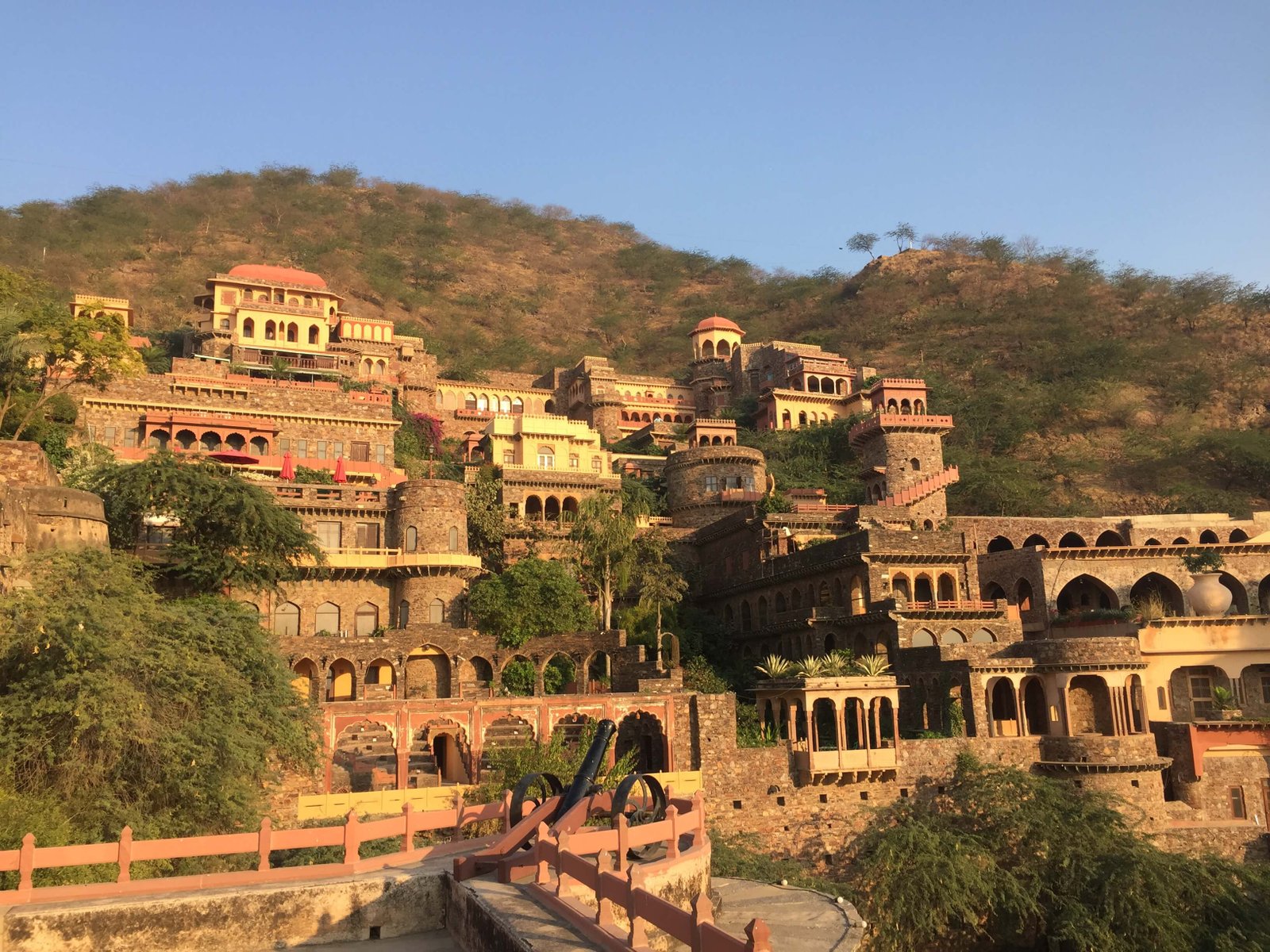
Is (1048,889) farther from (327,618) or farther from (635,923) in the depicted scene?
(327,618)

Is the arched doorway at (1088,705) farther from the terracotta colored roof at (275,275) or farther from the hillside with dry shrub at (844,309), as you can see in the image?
the terracotta colored roof at (275,275)

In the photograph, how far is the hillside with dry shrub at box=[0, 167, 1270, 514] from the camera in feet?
203

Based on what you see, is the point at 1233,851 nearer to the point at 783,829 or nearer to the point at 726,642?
the point at 783,829

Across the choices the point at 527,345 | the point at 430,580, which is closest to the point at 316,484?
the point at 430,580

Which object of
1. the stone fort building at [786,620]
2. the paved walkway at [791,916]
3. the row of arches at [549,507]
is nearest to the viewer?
the paved walkway at [791,916]

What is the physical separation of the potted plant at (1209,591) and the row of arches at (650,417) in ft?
119

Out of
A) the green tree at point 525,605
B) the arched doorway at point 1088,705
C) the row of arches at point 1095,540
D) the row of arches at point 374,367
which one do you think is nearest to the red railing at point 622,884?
the arched doorway at point 1088,705

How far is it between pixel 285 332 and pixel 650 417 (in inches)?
976

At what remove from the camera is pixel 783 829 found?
1176 inches

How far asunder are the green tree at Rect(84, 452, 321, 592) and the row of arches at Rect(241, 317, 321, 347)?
2677 cm

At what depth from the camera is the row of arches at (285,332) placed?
193 feet

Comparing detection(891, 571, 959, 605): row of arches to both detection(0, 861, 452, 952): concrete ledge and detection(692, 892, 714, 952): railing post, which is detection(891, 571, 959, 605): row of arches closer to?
detection(0, 861, 452, 952): concrete ledge

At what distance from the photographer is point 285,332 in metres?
60.0

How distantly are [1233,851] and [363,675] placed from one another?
86.6 feet
